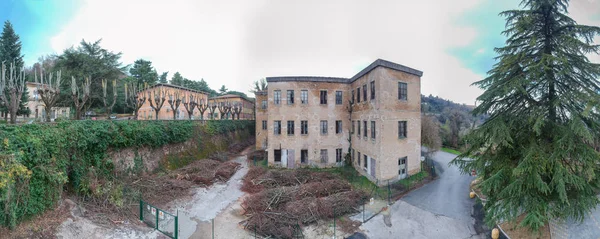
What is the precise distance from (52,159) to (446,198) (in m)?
21.4

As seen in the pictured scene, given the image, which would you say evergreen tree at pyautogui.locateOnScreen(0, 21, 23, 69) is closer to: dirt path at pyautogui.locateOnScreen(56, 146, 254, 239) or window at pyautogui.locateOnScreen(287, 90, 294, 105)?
dirt path at pyautogui.locateOnScreen(56, 146, 254, 239)

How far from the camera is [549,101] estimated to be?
331 inches

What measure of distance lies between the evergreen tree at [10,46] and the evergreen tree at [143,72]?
1695cm

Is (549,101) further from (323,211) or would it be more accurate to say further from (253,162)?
(253,162)

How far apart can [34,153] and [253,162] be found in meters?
16.3

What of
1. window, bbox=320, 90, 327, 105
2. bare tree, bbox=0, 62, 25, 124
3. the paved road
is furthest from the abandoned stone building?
bare tree, bbox=0, 62, 25, 124

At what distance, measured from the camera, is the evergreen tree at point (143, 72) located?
4438cm

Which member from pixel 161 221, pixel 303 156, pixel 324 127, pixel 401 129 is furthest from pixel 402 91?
pixel 161 221

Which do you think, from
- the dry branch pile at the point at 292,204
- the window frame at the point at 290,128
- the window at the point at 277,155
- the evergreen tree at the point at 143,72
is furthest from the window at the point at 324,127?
the evergreen tree at the point at 143,72

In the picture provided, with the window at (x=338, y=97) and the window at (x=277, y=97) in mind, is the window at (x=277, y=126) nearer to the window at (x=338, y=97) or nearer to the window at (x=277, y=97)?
the window at (x=277, y=97)

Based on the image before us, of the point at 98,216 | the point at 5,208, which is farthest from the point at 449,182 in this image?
the point at 5,208

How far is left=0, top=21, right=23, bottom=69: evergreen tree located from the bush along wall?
25379 mm

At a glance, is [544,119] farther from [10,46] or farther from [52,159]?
[10,46]

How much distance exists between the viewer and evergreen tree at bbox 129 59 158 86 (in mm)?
44375
